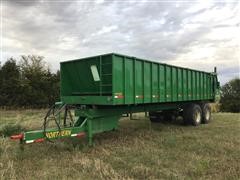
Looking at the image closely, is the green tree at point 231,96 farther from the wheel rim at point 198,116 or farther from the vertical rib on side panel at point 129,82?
the vertical rib on side panel at point 129,82

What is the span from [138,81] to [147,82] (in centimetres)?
58

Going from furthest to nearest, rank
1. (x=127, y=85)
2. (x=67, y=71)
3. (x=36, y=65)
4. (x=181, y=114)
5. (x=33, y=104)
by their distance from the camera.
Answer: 1. (x=36, y=65)
2. (x=33, y=104)
3. (x=181, y=114)
4. (x=67, y=71)
5. (x=127, y=85)

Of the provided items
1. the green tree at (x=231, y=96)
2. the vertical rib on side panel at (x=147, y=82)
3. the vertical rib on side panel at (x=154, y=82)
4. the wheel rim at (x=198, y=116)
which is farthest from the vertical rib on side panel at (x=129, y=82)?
the green tree at (x=231, y=96)

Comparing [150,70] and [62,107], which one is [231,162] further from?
[62,107]

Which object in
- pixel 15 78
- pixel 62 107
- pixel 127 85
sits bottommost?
pixel 62 107

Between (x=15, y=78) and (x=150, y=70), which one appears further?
(x=15, y=78)

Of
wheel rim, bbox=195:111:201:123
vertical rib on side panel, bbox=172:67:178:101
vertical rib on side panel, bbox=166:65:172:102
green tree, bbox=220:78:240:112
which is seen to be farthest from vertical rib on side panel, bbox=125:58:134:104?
green tree, bbox=220:78:240:112

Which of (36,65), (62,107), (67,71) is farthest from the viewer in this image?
(36,65)

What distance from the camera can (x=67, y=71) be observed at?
999 cm

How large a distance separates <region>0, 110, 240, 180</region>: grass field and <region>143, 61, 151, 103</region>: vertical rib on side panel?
136 cm

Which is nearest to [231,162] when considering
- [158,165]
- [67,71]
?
[158,165]

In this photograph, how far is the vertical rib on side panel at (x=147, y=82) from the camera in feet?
31.7

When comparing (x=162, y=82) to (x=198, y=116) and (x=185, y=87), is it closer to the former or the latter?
(x=185, y=87)

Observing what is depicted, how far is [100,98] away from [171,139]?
9.10 feet
